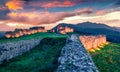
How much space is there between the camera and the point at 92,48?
72.1 m

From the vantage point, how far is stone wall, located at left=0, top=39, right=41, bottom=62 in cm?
4549

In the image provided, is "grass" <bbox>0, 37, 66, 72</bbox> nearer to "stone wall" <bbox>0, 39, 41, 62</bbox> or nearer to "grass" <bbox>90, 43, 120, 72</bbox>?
"stone wall" <bbox>0, 39, 41, 62</bbox>

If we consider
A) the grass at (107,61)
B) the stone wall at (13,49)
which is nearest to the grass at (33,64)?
the stone wall at (13,49)

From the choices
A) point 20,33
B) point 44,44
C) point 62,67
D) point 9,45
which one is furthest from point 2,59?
point 20,33

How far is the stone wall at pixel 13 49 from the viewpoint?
4549 centimetres

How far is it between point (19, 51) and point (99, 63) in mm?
14592

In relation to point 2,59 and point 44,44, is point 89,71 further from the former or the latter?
point 44,44

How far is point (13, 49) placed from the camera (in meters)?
49.1

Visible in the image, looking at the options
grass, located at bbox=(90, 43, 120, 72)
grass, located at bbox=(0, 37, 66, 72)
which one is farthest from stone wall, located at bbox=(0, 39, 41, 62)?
grass, located at bbox=(90, 43, 120, 72)

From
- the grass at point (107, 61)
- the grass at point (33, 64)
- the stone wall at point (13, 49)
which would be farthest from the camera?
the grass at point (107, 61)

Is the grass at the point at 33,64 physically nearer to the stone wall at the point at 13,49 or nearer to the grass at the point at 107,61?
the stone wall at the point at 13,49

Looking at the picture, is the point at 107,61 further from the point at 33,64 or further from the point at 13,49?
the point at 33,64

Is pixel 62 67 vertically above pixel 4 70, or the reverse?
pixel 62 67

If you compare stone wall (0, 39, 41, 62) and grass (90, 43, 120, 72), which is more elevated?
stone wall (0, 39, 41, 62)
